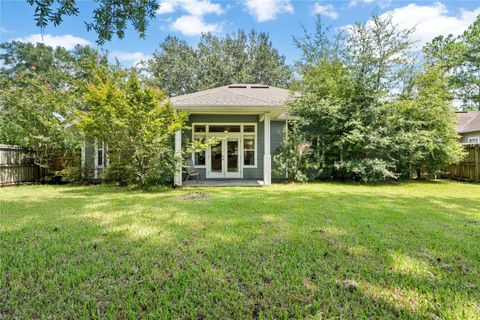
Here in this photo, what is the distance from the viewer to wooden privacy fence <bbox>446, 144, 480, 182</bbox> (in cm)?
1145

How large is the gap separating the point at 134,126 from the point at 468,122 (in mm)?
21977

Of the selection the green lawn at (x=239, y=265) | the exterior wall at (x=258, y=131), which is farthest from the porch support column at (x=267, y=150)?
the green lawn at (x=239, y=265)

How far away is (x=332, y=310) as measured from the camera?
77.8 inches

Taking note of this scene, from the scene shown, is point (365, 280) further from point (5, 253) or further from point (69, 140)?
point (69, 140)

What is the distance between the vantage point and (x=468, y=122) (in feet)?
61.2

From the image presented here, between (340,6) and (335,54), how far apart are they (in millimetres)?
2204

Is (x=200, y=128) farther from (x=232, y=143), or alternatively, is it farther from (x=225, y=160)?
(x=225, y=160)

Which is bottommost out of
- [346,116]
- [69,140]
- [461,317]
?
[461,317]

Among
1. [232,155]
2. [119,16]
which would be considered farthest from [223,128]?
[119,16]

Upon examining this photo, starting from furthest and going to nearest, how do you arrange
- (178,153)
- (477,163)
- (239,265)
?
(477,163) < (178,153) < (239,265)

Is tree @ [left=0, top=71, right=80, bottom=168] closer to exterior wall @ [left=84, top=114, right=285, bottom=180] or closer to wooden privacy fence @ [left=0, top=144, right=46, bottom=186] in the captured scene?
wooden privacy fence @ [left=0, top=144, right=46, bottom=186]

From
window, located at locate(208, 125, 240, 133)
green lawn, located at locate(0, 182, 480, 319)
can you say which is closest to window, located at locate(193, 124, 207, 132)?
window, located at locate(208, 125, 240, 133)

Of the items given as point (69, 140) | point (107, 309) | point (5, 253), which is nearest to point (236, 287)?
point (107, 309)

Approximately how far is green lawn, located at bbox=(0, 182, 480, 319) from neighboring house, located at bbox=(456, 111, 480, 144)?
1634cm
